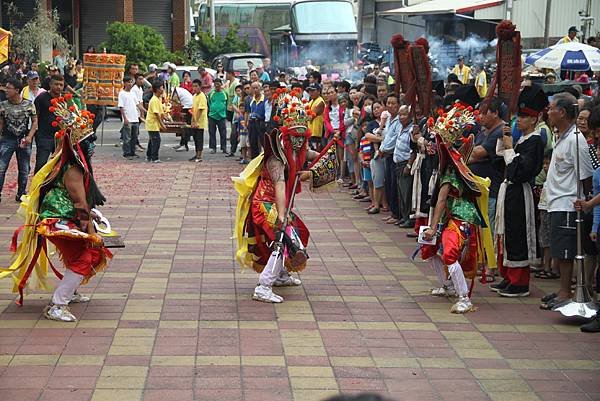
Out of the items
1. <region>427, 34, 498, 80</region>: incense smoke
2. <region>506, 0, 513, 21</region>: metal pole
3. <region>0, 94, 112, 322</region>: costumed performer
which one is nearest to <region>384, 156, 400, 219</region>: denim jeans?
<region>0, 94, 112, 322</region>: costumed performer

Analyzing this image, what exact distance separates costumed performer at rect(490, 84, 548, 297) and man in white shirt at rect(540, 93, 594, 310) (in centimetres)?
25

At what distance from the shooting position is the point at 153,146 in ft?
64.8

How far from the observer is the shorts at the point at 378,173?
1344 centimetres

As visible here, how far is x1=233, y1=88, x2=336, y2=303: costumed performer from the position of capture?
27.3 feet

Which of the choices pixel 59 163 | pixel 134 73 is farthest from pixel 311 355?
pixel 134 73

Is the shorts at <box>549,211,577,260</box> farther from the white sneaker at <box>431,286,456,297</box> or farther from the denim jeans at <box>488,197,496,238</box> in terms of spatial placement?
the denim jeans at <box>488,197,496,238</box>

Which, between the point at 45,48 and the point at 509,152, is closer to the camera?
the point at 509,152

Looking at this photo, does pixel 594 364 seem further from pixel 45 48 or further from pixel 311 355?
pixel 45 48

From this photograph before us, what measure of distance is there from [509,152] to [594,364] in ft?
7.60

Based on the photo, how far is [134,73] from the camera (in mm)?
23234

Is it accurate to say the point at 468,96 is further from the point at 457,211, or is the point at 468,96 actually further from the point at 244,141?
the point at 244,141

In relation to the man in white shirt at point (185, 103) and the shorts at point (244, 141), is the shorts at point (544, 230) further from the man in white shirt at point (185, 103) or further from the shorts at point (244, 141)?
the man in white shirt at point (185, 103)

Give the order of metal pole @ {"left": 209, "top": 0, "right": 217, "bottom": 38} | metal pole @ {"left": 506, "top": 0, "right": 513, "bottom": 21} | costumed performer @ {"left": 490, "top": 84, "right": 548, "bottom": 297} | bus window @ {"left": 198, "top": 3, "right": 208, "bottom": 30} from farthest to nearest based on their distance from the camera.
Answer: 1. bus window @ {"left": 198, "top": 3, "right": 208, "bottom": 30}
2. metal pole @ {"left": 209, "top": 0, "right": 217, "bottom": 38}
3. metal pole @ {"left": 506, "top": 0, "right": 513, "bottom": 21}
4. costumed performer @ {"left": 490, "top": 84, "right": 548, "bottom": 297}

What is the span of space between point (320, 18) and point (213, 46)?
15.5 ft
